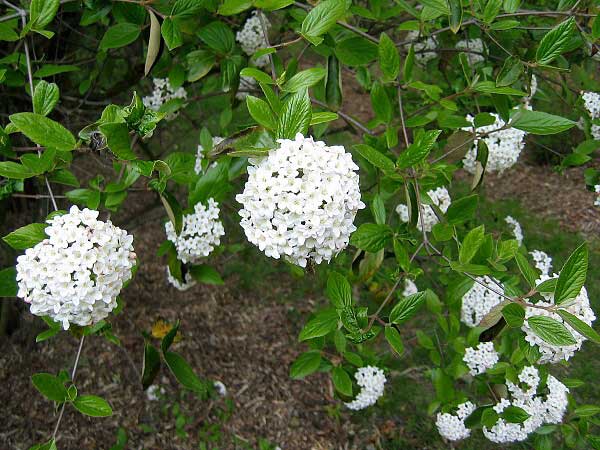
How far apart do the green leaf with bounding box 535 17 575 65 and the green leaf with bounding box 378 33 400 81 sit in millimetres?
491

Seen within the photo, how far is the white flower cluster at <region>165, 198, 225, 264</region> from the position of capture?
2.16m

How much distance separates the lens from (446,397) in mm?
2459

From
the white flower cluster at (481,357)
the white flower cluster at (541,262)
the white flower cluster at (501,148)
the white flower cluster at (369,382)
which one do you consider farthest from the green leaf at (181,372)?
the white flower cluster at (541,262)

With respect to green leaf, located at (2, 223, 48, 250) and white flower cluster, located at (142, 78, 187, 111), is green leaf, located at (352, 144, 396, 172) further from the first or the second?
white flower cluster, located at (142, 78, 187, 111)

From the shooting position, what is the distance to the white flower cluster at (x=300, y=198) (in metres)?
1.35

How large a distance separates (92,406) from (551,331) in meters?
1.41

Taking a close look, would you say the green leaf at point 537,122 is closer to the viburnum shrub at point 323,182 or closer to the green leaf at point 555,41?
the viburnum shrub at point 323,182

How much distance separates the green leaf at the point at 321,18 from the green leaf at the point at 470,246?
2.60 feet

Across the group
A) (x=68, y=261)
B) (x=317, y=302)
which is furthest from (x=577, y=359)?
(x=68, y=261)

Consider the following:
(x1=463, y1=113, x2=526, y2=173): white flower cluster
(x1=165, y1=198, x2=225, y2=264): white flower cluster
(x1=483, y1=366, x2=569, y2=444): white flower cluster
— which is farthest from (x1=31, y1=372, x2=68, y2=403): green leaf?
(x1=463, y1=113, x2=526, y2=173): white flower cluster

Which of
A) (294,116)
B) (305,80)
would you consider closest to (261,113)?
(294,116)

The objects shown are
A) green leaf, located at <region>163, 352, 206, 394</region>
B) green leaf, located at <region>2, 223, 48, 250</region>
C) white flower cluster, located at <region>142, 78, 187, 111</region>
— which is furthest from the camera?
white flower cluster, located at <region>142, 78, 187, 111</region>

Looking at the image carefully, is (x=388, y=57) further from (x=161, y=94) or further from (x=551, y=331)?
(x=161, y=94)

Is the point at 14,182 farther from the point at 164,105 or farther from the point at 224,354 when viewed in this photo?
the point at 224,354
